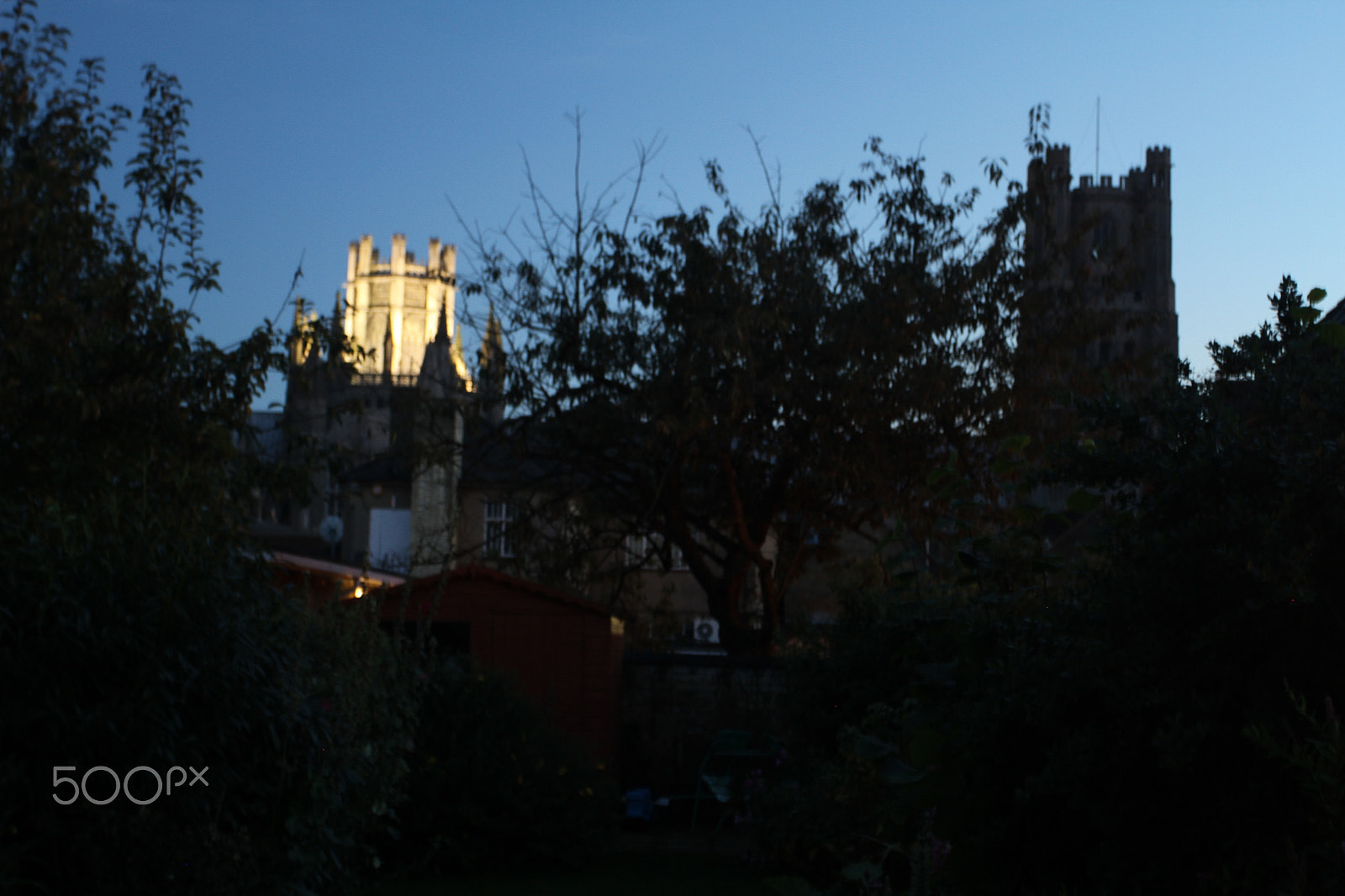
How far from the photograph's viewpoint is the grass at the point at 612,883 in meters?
11.0

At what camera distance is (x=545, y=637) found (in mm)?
17547

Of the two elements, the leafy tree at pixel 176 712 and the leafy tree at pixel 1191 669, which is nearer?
the leafy tree at pixel 1191 669

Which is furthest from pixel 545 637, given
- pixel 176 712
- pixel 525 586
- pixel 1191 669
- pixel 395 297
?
pixel 395 297

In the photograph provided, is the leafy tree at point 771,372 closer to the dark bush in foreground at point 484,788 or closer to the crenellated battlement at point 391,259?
the dark bush in foreground at point 484,788

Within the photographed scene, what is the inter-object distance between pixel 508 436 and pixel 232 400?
8.14m

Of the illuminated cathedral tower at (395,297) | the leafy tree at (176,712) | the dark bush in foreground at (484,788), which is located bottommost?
the dark bush in foreground at (484,788)

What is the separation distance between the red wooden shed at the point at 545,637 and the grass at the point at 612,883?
460 centimetres

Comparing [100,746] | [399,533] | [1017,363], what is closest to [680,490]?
[1017,363]

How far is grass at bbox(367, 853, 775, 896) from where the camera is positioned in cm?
1103

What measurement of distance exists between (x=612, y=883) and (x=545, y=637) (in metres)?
Result: 6.18

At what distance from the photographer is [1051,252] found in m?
19.1

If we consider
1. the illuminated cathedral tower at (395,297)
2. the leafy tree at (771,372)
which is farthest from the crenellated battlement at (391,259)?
the leafy tree at (771,372)

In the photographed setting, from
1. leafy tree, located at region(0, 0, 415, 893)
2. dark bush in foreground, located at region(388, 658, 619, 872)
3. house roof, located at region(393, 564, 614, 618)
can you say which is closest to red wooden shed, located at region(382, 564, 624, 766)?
house roof, located at region(393, 564, 614, 618)

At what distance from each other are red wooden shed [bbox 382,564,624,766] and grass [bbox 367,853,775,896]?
15.1ft
